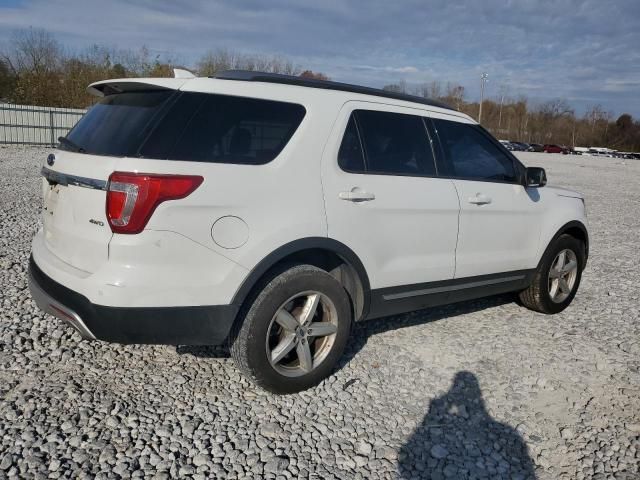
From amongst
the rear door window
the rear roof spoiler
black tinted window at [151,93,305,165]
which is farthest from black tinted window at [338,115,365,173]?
the rear roof spoiler

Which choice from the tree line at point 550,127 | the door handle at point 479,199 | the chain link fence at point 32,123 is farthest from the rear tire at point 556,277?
the tree line at point 550,127

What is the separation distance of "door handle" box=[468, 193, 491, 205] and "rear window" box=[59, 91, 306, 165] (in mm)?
1649

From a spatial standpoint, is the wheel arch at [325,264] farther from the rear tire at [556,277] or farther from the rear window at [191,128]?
the rear tire at [556,277]

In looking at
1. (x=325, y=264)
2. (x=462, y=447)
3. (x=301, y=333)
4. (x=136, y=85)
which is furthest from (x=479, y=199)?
(x=136, y=85)

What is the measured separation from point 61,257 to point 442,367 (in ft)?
8.87

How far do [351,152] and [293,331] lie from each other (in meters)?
1.23

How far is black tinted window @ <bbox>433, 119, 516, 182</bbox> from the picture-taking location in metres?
4.21

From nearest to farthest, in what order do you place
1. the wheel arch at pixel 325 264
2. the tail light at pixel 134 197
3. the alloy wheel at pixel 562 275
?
1. the tail light at pixel 134 197
2. the wheel arch at pixel 325 264
3. the alloy wheel at pixel 562 275

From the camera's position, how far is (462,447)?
2.99 m

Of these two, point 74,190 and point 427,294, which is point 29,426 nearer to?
point 74,190

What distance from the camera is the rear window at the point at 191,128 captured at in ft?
9.32

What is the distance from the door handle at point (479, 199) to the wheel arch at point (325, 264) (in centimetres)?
122

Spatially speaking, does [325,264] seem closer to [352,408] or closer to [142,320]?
[352,408]

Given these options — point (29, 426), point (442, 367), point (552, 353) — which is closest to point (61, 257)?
point (29, 426)
